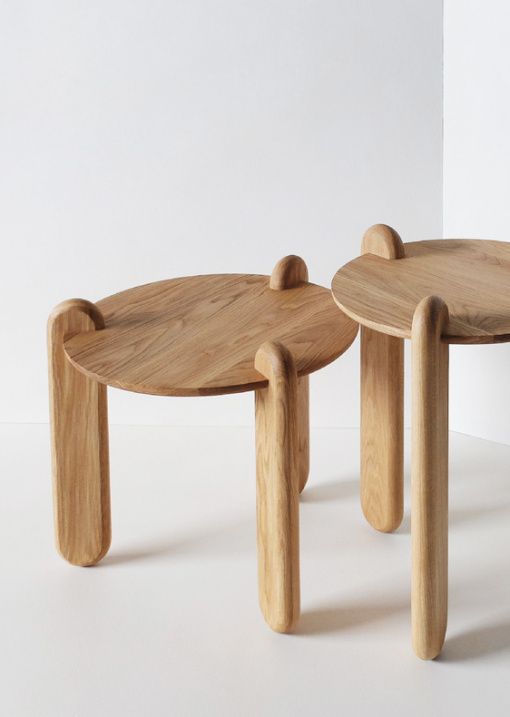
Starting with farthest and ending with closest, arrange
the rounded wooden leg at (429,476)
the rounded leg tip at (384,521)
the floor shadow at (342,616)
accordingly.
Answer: the rounded leg tip at (384,521) < the floor shadow at (342,616) < the rounded wooden leg at (429,476)

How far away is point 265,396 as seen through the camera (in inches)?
63.0

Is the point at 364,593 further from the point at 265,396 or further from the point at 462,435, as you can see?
the point at 462,435

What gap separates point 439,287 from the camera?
1698mm

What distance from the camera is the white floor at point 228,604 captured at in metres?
1.56

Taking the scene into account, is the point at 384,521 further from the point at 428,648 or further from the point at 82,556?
the point at 82,556

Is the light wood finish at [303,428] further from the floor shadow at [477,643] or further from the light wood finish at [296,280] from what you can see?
the floor shadow at [477,643]

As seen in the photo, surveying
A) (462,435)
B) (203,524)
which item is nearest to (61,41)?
(203,524)

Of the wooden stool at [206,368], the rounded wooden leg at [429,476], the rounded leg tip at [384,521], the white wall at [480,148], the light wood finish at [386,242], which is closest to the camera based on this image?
the rounded wooden leg at [429,476]

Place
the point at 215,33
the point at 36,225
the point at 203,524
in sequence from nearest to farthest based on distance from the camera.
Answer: the point at 203,524 → the point at 215,33 → the point at 36,225

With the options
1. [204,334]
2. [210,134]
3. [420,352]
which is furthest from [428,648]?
[210,134]

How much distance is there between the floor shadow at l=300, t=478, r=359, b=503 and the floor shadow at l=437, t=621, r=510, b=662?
0.50 meters

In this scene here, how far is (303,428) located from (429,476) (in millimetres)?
581

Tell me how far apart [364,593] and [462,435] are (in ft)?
2.14

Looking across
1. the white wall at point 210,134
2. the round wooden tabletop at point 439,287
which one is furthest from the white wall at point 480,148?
the round wooden tabletop at point 439,287
